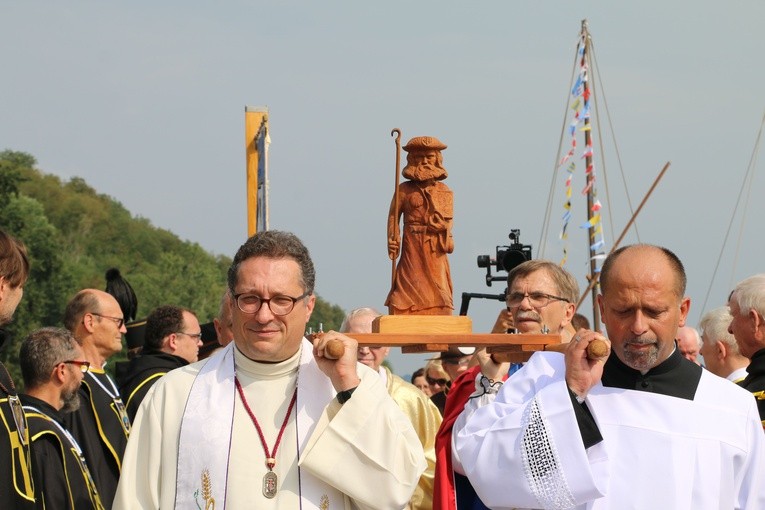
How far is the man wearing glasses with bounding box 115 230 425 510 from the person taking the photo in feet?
17.2

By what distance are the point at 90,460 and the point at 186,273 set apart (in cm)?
5664

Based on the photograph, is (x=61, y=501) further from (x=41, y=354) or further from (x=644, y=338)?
(x=644, y=338)

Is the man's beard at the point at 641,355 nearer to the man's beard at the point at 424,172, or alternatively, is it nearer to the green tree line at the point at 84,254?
the man's beard at the point at 424,172

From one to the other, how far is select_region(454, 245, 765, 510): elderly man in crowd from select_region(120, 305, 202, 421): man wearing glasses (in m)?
4.21

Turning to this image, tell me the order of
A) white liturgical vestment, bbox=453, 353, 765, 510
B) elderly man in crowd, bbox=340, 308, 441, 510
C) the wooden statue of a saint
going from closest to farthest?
white liturgical vestment, bbox=453, 353, 765, 510
the wooden statue of a saint
elderly man in crowd, bbox=340, 308, 441, 510

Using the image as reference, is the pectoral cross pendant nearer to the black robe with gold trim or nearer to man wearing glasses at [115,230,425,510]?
man wearing glasses at [115,230,425,510]

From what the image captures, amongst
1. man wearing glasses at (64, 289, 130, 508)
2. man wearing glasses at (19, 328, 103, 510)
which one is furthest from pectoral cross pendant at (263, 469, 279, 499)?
man wearing glasses at (64, 289, 130, 508)

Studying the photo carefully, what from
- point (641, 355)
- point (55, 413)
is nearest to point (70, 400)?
point (55, 413)

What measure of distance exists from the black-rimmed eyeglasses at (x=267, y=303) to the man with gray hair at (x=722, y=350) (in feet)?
12.8

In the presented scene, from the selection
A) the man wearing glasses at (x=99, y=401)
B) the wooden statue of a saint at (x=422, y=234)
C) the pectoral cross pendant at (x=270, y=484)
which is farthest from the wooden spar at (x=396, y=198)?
the man wearing glasses at (x=99, y=401)

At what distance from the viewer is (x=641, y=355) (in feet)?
17.5

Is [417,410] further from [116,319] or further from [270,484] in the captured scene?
[116,319]

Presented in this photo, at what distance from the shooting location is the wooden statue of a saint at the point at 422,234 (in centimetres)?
630

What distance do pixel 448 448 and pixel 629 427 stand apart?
3.50 ft
